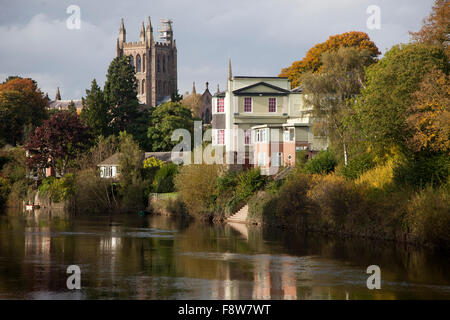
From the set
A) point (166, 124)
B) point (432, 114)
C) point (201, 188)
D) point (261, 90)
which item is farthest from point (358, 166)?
point (166, 124)

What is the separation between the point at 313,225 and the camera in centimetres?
5166

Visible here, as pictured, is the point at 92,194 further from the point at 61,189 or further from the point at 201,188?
the point at 201,188

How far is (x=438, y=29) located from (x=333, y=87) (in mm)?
13356

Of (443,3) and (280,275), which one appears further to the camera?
(443,3)

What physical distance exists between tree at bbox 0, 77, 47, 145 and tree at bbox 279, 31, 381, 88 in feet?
140

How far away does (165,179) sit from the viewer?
260 ft

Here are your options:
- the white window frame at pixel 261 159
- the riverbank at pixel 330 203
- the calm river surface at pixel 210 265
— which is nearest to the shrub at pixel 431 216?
the riverbank at pixel 330 203

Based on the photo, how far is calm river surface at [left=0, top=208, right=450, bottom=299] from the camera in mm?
26188

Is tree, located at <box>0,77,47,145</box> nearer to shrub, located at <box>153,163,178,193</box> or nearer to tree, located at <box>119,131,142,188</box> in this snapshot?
tree, located at <box>119,131,142,188</box>

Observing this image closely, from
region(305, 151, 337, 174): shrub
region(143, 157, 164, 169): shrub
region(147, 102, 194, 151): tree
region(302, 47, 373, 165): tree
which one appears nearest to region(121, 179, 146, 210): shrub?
region(143, 157, 164, 169): shrub

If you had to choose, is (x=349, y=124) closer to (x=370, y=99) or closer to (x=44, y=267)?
(x=370, y=99)

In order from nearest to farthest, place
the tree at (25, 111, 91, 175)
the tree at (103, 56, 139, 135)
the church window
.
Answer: the church window < the tree at (25, 111, 91, 175) < the tree at (103, 56, 139, 135)
